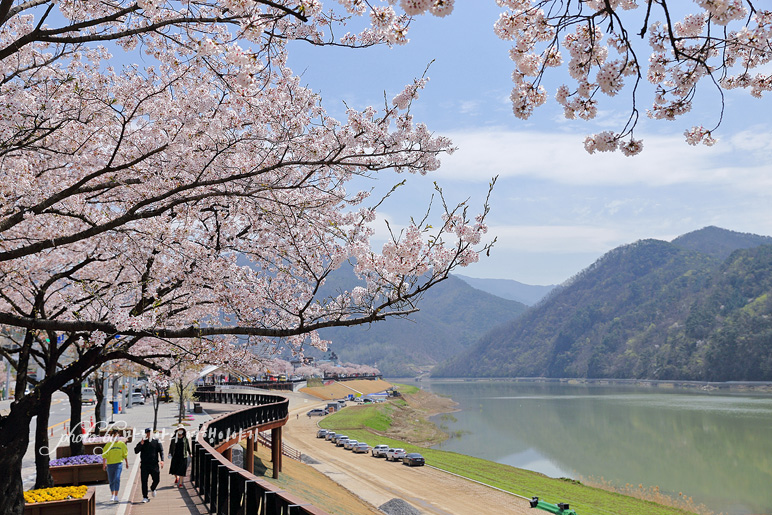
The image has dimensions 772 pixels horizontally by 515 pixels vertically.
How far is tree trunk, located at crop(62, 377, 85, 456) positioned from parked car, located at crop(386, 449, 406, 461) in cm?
2703

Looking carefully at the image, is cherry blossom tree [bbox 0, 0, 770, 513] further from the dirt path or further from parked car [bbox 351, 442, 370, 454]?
parked car [bbox 351, 442, 370, 454]

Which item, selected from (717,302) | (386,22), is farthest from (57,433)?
(717,302)

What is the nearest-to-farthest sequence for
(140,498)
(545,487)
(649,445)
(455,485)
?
(140,498) < (455,485) < (545,487) < (649,445)

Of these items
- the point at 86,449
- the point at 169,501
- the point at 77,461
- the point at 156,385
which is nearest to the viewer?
the point at 169,501

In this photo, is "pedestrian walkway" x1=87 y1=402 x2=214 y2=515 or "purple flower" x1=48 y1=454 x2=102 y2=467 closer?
"pedestrian walkway" x1=87 y1=402 x2=214 y2=515

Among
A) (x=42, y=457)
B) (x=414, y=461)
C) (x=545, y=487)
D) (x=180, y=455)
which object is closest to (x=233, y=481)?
(x=180, y=455)

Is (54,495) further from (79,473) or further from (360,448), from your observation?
(360,448)

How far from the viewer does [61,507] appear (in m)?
11.1

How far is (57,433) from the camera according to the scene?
30453 mm

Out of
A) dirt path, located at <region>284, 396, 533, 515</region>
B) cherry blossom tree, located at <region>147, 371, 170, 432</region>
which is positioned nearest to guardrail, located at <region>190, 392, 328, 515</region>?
cherry blossom tree, located at <region>147, 371, 170, 432</region>

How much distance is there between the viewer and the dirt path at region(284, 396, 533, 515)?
28875 mm

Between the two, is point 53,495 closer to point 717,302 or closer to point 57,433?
point 57,433

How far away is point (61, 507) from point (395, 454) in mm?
33987

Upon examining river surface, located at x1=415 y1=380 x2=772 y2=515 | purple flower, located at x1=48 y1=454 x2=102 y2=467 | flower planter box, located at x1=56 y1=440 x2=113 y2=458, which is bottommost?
river surface, located at x1=415 y1=380 x2=772 y2=515
